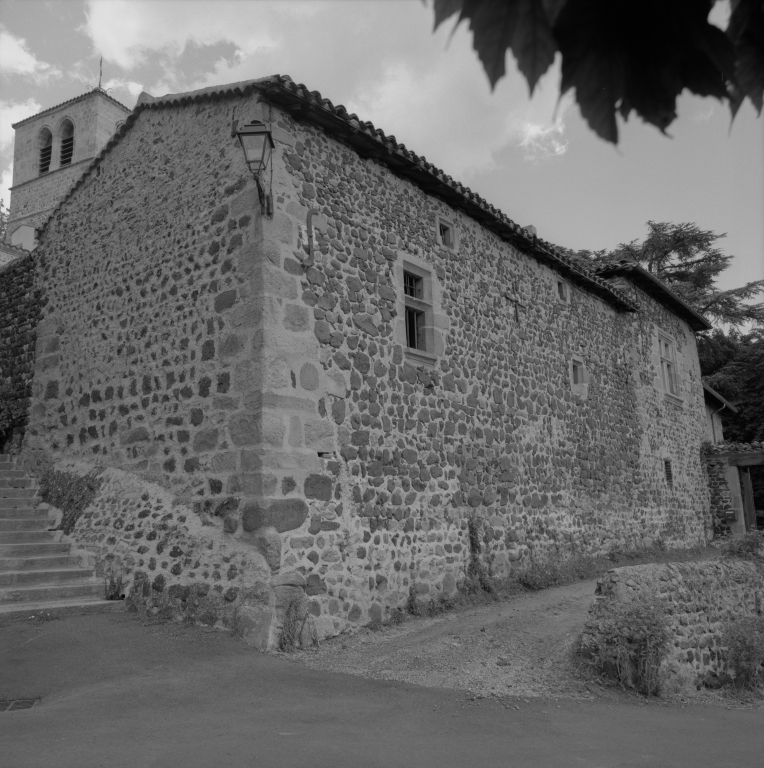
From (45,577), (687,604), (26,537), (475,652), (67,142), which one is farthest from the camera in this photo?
(67,142)

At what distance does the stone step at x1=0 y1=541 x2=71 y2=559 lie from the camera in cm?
748

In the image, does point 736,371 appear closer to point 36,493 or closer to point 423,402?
point 423,402

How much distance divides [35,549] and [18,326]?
379 cm

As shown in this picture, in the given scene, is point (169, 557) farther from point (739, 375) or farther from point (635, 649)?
point (739, 375)

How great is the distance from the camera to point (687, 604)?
21.1 feet

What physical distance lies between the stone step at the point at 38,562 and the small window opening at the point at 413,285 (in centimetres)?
504

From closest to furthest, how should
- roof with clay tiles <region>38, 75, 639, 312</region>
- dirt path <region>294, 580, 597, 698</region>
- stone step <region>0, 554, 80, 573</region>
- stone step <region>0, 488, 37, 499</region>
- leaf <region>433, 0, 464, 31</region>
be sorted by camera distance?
leaf <region>433, 0, 464, 31</region> → dirt path <region>294, 580, 597, 698</region> → roof with clay tiles <region>38, 75, 639, 312</region> → stone step <region>0, 554, 80, 573</region> → stone step <region>0, 488, 37, 499</region>

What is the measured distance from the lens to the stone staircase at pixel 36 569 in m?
6.73

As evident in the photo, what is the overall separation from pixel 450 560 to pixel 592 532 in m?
4.40

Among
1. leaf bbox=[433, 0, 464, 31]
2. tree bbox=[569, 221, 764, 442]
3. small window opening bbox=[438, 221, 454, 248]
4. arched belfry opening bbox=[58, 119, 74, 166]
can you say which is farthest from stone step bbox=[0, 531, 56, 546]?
arched belfry opening bbox=[58, 119, 74, 166]

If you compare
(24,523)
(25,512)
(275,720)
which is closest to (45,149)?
(25,512)

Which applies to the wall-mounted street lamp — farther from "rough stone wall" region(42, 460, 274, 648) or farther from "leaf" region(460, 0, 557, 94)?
"leaf" region(460, 0, 557, 94)

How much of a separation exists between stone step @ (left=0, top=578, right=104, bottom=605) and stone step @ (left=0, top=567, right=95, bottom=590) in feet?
0.28

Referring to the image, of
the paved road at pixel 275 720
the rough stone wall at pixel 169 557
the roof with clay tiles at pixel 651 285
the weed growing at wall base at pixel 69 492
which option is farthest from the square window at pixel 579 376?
the weed growing at wall base at pixel 69 492
